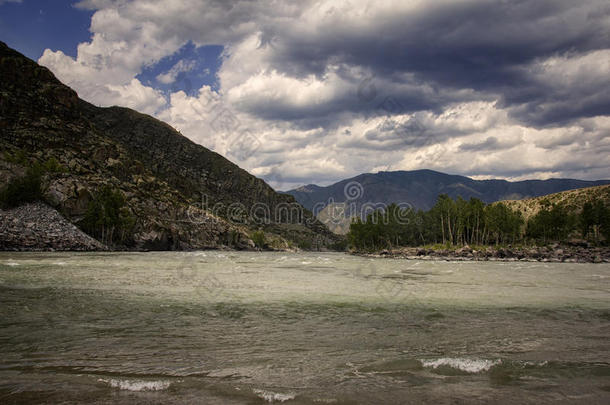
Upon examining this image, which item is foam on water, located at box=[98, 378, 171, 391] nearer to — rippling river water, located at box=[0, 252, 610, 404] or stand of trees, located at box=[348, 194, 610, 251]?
rippling river water, located at box=[0, 252, 610, 404]

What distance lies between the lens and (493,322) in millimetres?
13969

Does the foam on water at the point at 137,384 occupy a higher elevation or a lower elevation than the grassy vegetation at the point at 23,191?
lower

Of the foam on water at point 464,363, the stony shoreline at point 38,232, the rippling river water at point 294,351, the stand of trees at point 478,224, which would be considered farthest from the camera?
the stand of trees at point 478,224

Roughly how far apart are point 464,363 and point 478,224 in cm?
13027

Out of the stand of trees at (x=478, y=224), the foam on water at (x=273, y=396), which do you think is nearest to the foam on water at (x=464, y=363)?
the foam on water at (x=273, y=396)

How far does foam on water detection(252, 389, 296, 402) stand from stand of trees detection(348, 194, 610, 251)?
402 ft

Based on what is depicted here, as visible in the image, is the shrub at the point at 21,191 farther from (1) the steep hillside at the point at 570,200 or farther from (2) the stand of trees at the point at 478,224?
(1) the steep hillside at the point at 570,200

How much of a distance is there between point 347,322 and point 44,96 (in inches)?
7329

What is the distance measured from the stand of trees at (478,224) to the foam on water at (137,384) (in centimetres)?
12292

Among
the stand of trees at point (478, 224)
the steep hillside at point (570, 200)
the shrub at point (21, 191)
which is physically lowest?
the stand of trees at point (478, 224)

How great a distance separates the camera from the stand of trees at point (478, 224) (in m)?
121

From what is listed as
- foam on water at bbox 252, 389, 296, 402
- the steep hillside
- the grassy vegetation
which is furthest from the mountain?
the steep hillside

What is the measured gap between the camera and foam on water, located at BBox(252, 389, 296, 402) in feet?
19.5

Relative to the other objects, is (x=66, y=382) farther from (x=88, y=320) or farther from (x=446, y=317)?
(x=446, y=317)
